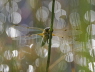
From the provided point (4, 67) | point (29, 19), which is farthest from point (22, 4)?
point (4, 67)

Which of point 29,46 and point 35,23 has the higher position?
point 35,23

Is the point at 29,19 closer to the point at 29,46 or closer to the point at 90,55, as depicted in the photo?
the point at 29,46

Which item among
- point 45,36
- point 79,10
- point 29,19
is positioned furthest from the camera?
point 29,19

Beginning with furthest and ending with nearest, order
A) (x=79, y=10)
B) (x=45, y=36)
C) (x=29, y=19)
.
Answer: (x=29, y=19) → (x=79, y=10) → (x=45, y=36)

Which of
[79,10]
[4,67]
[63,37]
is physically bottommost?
[4,67]

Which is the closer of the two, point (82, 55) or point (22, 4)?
point (82, 55)

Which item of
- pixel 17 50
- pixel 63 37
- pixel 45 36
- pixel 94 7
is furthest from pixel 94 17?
pixel 17 50
